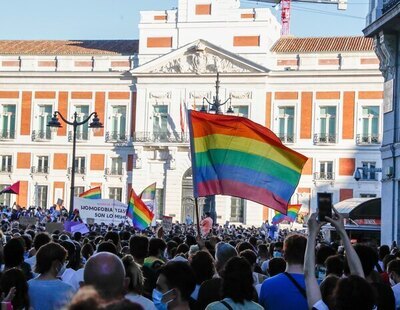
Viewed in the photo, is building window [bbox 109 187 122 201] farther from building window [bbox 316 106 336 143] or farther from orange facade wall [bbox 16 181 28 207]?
building window [bbox 316 106 336 143]

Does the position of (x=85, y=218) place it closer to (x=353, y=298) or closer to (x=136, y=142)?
(x=353, y=298)

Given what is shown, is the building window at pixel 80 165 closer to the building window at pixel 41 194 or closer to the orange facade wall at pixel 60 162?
Answer: the orange facade wall at pixel 60 162

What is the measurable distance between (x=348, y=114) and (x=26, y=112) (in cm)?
2066

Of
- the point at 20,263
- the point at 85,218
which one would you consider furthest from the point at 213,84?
the point at 20,263

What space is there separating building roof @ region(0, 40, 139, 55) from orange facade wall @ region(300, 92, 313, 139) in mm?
11746

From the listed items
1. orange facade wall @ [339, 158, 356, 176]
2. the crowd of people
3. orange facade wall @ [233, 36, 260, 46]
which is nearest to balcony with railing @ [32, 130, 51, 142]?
orange facade wall @ [233, 36, 260, 46]

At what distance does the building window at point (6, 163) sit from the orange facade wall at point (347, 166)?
20.9 m

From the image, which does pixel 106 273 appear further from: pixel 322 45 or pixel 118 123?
pixel 118 123

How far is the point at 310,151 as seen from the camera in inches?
2432

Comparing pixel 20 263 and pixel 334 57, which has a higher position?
pixel 334 57

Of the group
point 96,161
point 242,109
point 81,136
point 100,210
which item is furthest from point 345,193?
point 100,210

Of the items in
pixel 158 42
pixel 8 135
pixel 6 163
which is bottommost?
pixel 6 163

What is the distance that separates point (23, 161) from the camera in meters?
65.6

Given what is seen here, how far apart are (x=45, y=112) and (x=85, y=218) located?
39.6 metres
